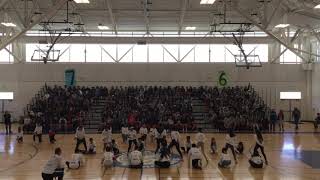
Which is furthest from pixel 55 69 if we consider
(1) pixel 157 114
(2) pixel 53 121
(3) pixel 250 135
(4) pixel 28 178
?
(4) pixel 28 178

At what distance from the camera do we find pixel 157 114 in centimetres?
3572

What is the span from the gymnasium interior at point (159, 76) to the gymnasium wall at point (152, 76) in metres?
0.10

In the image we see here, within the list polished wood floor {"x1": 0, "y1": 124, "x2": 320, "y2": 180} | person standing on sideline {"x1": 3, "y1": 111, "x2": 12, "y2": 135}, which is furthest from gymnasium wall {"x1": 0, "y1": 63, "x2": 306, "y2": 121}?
polished wood floor {"x1": 0, "y1": 124, "x2": 320, "y2": 180}

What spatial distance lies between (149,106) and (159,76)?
→ 8385mm

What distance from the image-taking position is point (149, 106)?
38.0m

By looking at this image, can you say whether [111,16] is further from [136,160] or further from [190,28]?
[136,160]

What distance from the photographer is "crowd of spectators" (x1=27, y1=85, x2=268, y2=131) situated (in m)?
35.1

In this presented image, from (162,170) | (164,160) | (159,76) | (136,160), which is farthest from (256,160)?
(159,76)

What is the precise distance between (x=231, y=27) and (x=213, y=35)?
3.47m

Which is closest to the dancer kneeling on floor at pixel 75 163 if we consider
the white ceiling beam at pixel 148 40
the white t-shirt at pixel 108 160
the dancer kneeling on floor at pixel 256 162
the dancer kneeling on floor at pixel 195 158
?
the white t-shirt at pixel 108 160

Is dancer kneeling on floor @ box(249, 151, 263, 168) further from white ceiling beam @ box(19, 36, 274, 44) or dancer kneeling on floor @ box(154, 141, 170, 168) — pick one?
white ceiling beam @ box(19, 36, 274, 44)

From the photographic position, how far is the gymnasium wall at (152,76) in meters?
45.3

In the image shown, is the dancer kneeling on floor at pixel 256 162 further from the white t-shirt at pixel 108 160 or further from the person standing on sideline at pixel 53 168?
the person standing on sideline at pixel 53 168

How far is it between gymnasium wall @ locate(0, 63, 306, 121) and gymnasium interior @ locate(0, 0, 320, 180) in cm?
10
